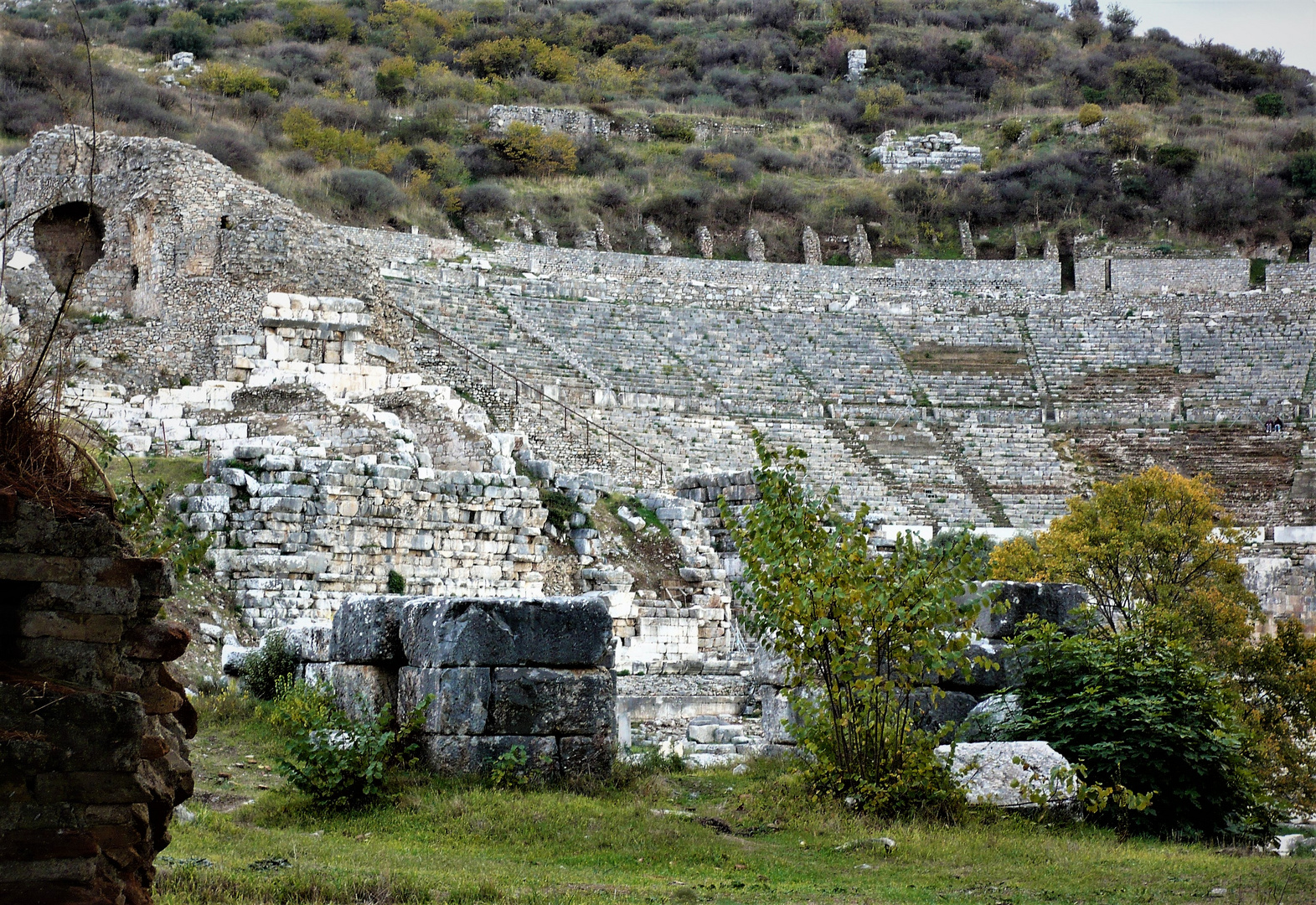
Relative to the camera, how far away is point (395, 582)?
13.7m

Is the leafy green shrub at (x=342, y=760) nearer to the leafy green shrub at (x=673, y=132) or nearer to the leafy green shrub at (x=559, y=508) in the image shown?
the leafy green shrub at (x=559, y=508)

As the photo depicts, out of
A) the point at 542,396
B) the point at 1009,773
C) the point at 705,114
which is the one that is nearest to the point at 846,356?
the point at 542,396

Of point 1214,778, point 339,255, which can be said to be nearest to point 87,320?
point 339,255

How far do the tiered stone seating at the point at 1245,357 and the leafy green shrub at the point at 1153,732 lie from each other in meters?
33.3

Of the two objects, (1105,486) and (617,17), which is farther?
(617,17)

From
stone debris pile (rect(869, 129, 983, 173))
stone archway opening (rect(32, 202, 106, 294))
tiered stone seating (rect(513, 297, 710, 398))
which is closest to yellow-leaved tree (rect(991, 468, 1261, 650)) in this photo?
tiered stone seating (rect(513, 297, 710, 398))

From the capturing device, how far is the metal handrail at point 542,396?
90.3 feet

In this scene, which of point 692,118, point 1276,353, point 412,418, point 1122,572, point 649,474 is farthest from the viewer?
point 692,118

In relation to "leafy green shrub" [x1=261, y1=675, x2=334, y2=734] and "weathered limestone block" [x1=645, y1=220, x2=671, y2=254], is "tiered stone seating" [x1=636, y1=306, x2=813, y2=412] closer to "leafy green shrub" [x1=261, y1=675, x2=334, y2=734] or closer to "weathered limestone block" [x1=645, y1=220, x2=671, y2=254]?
"weathered limestone block" [x1=645, y1=220, x2=671, y2=254]

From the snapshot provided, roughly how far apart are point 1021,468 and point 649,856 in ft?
99.2

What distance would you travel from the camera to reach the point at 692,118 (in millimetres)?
69500

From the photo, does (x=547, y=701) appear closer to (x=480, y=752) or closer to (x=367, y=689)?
(x=480, y=752)

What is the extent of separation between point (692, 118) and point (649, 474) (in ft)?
154

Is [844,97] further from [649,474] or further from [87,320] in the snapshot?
[87,320]
